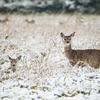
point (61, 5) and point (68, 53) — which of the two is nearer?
point (68, 53)

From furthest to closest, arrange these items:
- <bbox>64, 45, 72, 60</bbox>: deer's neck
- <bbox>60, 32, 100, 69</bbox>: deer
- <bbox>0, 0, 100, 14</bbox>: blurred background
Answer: <bbox>0, 0, 100, 14</bbox>: blurred background < <bbox>64, 45, 72, 60</bbox>: deer's neck < <bbox>60, 32, 100, 69</bbox>: deer

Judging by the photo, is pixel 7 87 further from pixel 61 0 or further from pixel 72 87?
pixel 61 0

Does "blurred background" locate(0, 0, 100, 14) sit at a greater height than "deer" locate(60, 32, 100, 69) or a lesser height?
greater

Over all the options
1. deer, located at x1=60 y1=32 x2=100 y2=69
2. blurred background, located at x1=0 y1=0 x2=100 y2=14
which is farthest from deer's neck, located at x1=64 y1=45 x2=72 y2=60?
blurred background, located at x1=0 y1=0 x2=100 y2=14

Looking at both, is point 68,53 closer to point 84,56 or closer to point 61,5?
point 84,56

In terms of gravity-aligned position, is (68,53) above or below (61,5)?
below

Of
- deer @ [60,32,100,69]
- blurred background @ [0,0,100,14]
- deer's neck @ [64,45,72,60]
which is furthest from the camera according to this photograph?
blurred background @ [0,0,100,14]

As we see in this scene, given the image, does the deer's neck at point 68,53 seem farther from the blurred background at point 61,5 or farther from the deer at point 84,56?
the blurred background at point 61,5

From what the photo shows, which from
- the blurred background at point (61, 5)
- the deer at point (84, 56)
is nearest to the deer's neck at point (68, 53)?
the deer at point (84, 56)

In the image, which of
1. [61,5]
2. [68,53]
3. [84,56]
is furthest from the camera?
[61,5]

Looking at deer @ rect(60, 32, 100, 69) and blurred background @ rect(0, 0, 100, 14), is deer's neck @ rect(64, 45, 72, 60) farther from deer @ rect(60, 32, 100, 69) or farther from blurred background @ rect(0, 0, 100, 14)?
blurred background @ rect(0, 0, 100, 14)

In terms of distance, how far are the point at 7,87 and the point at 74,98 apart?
49.2 inches

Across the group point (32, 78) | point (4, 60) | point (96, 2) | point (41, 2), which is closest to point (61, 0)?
point (41, 2)

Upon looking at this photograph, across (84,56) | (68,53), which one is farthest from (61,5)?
(84,56)
